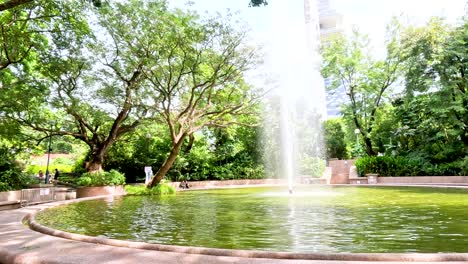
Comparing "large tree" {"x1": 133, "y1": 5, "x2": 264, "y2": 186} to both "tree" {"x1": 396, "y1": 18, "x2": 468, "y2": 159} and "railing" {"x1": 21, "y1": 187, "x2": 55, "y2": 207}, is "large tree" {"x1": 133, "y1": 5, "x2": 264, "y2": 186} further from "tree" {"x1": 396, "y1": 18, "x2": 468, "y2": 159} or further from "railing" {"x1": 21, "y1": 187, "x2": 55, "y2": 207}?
"tree" {"x1": 396, "y1": 18, "x2": 468, "y2": 159}

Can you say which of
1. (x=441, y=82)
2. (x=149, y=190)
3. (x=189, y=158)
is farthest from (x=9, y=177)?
(x=441, y=82)

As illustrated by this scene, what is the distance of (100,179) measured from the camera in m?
22.7

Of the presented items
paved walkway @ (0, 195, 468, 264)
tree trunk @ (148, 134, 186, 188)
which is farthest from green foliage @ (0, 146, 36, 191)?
paved walkway @ (0, 195, 468, 264)

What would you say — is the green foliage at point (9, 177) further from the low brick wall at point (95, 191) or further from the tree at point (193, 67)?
the tree at point (193, 67)

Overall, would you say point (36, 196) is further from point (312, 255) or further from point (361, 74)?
point (361, 74)

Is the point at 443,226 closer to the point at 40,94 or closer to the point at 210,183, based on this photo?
the point at 40,94

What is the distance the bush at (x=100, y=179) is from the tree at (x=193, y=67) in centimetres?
240

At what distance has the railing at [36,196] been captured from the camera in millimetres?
15334

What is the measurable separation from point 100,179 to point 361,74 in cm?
2550

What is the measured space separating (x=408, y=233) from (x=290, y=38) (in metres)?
20.8

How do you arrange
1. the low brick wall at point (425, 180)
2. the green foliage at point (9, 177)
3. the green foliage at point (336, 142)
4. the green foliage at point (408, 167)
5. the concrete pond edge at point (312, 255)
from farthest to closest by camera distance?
the green foliage at point (336, 142) < the green foliage at point (408, 167) < the low brick wall at point (425, 180) < the green foliage at point (9, 177) < the concrete pond edge at point (312, 255)

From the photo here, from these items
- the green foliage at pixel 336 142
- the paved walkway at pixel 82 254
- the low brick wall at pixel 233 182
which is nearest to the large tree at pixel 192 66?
the low brick wall at pixel 233 182

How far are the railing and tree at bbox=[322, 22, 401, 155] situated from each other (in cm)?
2659

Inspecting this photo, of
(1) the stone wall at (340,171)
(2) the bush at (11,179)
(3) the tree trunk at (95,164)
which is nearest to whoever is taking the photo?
(2) the bush at (11,179)
